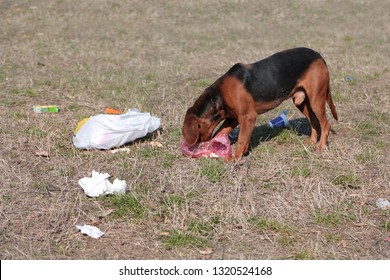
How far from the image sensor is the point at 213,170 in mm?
5590

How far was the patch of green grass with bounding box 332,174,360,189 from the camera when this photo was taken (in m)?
5.45

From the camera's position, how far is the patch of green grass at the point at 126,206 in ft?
15.6

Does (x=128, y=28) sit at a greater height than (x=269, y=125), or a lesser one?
lesser

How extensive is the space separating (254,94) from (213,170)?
118cm

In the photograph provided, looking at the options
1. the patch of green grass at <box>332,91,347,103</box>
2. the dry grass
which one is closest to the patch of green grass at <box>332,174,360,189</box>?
the dry grass

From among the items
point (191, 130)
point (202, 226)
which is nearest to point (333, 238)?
point (202, 226)

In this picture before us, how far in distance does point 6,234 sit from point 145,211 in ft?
4.01

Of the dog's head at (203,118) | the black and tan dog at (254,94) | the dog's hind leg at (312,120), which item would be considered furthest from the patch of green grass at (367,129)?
the dog's head at (203,118)

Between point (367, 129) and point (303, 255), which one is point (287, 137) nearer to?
point (367, 129)

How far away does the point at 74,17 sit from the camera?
64.5 feet

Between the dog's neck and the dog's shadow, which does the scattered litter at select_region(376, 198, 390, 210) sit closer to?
the dog's shadow

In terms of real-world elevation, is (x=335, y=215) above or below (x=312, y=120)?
above

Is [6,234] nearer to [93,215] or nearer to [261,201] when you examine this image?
[93,215]

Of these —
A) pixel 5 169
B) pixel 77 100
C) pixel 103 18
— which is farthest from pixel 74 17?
pixel 5 169
